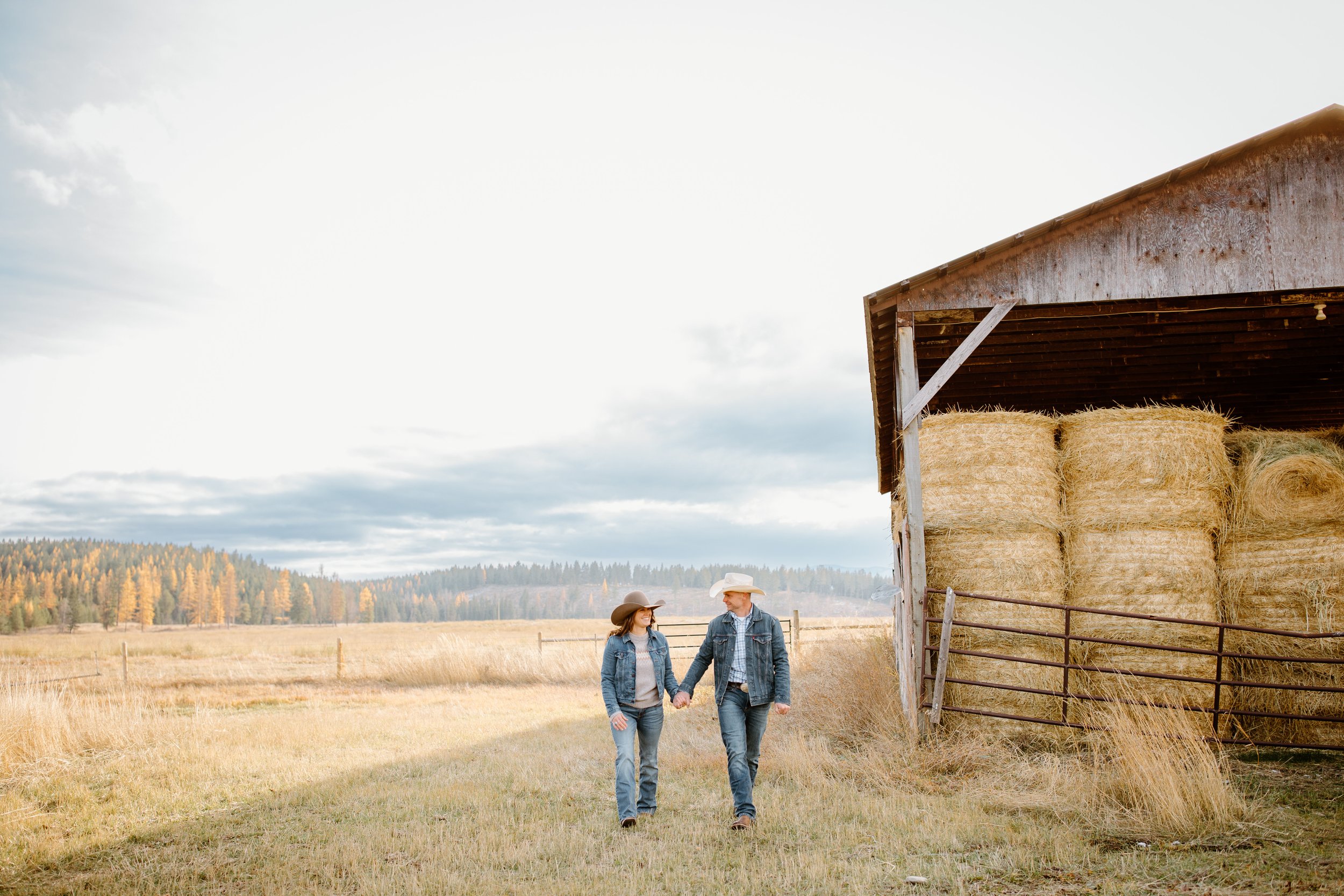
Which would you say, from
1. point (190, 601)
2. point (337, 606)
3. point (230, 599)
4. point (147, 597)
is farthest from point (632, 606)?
point (337, 606)

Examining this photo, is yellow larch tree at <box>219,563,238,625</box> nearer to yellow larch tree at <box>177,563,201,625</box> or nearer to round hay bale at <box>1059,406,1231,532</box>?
yellow larch tree at <box>177,563,201,625</box>

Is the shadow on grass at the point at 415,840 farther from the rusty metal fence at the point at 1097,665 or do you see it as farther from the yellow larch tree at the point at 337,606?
the yellow larch tree at the point at 337,606

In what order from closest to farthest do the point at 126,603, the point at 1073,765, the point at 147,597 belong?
the point at 1073,765 → the point at 126,603 → the point at 147,597

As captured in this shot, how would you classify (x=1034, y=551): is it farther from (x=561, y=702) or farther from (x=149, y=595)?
(x=149, y=595)

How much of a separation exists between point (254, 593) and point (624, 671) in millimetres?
138617

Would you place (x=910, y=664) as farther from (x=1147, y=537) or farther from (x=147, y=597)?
(x=147, y=597)

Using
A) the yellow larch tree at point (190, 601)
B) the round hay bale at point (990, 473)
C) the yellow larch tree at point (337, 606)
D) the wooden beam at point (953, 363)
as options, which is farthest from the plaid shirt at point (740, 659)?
the yellow larch tree at point (337, 606)

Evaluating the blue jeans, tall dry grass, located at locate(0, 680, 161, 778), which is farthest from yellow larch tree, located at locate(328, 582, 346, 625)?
the blue jeans

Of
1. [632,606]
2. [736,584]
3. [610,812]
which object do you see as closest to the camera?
[736,584]

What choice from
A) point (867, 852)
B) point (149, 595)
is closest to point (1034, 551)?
point (867, 852)

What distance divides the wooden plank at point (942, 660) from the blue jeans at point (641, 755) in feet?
10.1

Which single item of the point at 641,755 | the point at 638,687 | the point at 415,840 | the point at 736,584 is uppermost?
the point at 736,584

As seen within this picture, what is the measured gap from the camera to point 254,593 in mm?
127000

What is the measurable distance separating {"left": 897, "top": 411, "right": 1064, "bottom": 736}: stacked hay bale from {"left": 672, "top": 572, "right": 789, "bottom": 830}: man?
2973 mm
